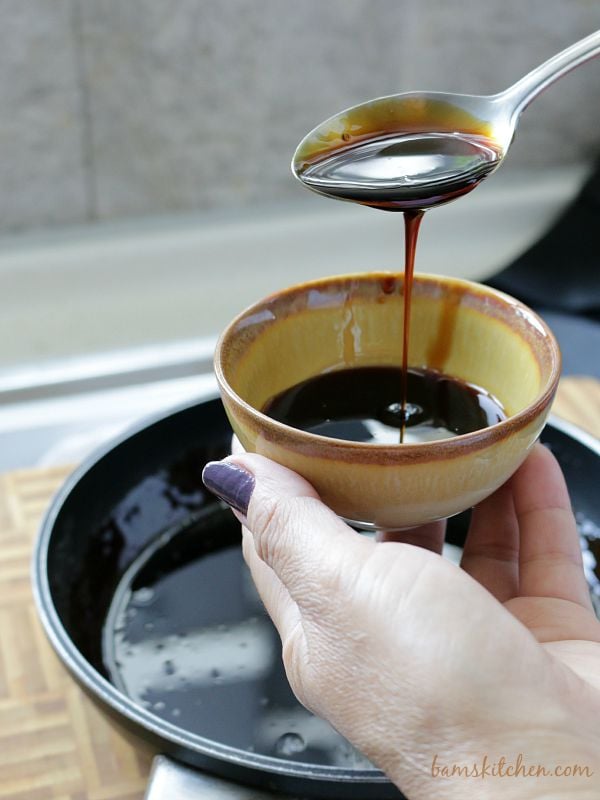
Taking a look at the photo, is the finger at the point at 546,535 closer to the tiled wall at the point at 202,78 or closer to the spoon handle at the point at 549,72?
the spoon handle at the point at 549,72

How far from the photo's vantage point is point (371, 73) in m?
1.43

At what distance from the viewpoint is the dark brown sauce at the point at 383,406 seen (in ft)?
1.87

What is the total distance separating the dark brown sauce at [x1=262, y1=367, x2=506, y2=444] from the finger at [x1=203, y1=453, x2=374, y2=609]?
88mm

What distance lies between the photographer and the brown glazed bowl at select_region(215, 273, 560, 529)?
Result: 1.49 feet

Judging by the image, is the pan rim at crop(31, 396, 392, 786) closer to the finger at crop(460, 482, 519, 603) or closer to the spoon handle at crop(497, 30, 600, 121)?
the finger at crop(460, 482, 519, 603)

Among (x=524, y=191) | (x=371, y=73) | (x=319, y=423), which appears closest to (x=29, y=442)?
(x=319, y=423)

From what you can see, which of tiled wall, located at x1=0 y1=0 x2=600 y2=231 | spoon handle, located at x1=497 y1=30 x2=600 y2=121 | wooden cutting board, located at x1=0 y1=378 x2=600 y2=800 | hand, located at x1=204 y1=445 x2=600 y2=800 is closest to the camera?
hand, located at x1=204 y1=445 x2=600 y2=800

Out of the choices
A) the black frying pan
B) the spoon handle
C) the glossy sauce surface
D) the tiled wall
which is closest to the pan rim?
the black frying pan

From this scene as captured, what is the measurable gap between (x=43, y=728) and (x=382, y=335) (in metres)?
0.30

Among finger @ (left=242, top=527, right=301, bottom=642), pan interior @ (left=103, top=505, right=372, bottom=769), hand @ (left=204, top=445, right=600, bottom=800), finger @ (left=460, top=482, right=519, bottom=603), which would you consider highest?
hand @ (left=204, top=445, right=600, bottom=800)

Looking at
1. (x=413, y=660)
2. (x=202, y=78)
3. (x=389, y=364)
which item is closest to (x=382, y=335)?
(x=389, y=364)

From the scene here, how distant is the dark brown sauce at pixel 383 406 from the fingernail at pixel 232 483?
0.28 ft

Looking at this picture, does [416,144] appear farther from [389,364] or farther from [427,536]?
[427,536]

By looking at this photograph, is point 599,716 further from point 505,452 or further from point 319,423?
point 319,423
